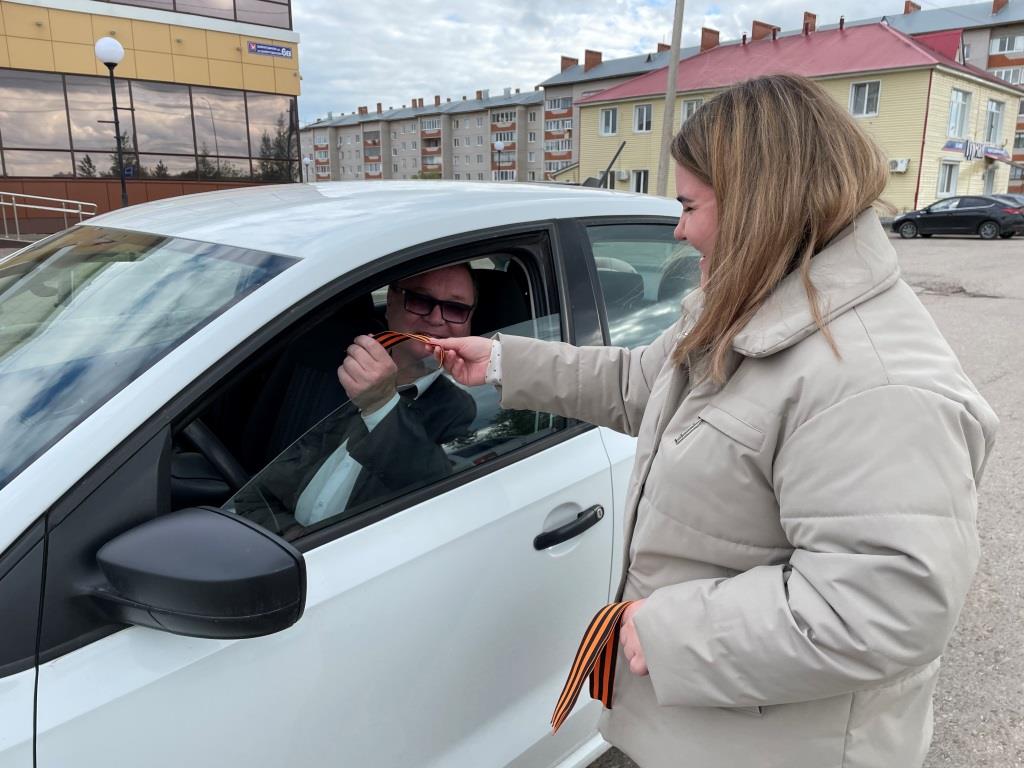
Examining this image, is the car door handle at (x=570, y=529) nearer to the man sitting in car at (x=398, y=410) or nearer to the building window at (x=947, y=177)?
the man sitting in car at (x=398, y=410)

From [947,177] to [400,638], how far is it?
1560 inches

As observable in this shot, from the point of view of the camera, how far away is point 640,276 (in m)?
2.30

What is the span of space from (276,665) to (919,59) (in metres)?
36.3

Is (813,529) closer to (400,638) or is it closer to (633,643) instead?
(633,643)

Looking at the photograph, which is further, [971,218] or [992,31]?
[992,31]

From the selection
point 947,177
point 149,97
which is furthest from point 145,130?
point 947,177

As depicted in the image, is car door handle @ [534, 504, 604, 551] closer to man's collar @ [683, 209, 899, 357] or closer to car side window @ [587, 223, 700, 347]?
car side window @ [587, 223, 700, 347]

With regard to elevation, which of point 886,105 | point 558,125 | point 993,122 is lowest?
point 993,122

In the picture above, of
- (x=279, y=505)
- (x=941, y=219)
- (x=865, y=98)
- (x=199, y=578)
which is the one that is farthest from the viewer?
(x=865, y=98)

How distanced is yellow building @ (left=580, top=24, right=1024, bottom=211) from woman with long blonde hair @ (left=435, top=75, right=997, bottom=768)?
30273 millimetres

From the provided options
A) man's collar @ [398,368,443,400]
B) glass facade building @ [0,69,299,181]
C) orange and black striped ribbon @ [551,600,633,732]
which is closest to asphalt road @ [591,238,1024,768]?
orange and black striped ribbon @ [551,600,633,732]

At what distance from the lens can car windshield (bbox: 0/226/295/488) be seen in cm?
121

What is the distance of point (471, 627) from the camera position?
1.52 meters

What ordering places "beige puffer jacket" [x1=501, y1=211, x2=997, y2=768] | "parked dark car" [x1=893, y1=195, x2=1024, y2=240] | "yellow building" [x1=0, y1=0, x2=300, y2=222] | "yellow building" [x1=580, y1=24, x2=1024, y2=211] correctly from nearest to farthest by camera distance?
"beige puffer jacket" [x1=501, y1=211, x2=997, y2=768], "yellow building" [x1=0, y1=0, x2=300, y2=222], "parked dark car" [x1=893, y1=195, x2=1024, y2=240], "yellow building" [x1=580, y1=24, x2=1024, y2=211]
